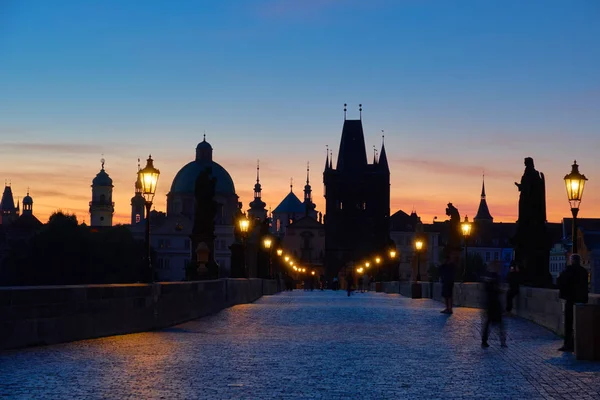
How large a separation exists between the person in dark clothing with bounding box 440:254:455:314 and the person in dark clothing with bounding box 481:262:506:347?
12191 millimetres

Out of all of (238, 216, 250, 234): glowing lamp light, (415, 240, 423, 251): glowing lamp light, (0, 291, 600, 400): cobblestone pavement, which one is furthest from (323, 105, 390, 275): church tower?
(0, 291, 600, 400): cobblestone pavement

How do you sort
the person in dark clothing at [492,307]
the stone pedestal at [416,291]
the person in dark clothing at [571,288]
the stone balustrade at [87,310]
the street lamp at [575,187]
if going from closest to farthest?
the stone balustrade at [87,310]
the person in dark clothing at [571,288]
the person in dark clothing at [492,307]
the street lamp at [575,187]
the stone pedestal at [416,291]

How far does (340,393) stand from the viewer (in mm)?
11953

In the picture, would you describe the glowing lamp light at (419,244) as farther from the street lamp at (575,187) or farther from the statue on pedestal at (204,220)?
the street lamp at (575,187)

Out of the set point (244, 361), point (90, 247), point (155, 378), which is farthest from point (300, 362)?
point (90, 247)

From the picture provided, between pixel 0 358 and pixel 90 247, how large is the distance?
109 meters

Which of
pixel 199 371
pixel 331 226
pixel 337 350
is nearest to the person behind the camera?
pixel 199 371

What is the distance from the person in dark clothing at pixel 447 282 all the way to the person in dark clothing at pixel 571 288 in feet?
44.9

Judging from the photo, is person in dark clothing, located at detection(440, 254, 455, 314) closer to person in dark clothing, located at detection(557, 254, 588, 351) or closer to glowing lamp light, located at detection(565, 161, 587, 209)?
glowing lamp light, located at detection(565, 161, 587, 209)

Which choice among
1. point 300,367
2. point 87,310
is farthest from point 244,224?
point 300,367

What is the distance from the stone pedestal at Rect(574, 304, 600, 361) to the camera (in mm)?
16219

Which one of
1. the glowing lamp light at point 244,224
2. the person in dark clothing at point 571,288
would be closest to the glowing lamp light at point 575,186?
the person in dark clothing at point 571,288

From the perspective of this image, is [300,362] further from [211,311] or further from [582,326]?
[211,311]

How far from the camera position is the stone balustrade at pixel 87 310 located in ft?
54.6
